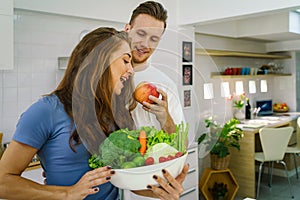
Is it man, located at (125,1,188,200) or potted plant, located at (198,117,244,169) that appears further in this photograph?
potted plant, located at (198,117,244,169)

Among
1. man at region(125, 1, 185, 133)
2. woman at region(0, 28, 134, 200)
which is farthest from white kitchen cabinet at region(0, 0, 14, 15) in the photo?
man at region(125, 1, 185, 133)

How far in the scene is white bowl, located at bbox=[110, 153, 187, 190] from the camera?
81 cm

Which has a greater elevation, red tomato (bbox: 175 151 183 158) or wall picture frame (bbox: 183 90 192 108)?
wall picture frame (bbox: 183 90 192 108)

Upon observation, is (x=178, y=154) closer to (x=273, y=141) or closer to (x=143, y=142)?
(x=143, y=142)

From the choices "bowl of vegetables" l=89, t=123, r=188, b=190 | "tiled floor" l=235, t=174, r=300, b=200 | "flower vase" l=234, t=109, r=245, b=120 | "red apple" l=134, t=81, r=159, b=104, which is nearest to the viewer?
"bowl of vegetables" l=89, t=123, r=188, b=190

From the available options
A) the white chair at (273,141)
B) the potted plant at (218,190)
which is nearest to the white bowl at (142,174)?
the potted plant at (218,190)

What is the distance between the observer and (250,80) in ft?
16.6

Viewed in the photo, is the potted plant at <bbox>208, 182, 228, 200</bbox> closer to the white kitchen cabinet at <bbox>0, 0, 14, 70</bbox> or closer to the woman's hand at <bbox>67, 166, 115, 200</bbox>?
the white kitchen cabinet at <bbox>0, 0, 14, 70</bbox>

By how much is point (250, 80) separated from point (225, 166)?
72.9 inches

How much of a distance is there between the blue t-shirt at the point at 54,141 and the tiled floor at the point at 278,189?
338cm

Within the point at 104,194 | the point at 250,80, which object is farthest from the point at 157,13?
the point at 250,80

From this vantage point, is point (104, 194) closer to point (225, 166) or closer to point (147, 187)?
point (147, 187)

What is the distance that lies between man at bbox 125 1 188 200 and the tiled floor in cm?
339

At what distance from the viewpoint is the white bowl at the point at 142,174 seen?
81cm
